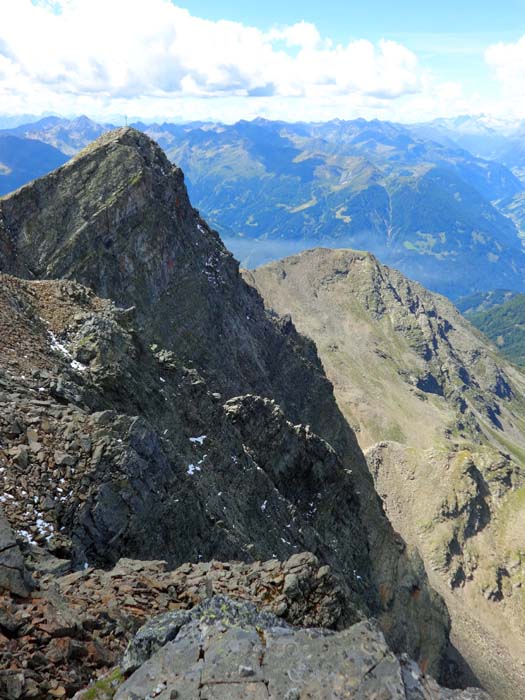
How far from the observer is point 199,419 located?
36625 millimetres

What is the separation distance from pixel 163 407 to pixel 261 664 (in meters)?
22.5

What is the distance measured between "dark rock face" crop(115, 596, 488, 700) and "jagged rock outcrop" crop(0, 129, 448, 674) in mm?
6629

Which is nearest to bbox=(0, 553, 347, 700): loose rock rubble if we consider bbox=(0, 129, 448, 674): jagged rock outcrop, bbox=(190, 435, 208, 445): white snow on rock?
bbox=(0, 129, 448, 674): jagged rock outcrop

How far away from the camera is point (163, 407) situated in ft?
111

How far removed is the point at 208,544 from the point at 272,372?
60569 millimetres

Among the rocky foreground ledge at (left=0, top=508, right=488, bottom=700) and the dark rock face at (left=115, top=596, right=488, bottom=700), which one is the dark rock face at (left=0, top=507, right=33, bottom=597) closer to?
the rocky foreground ledge at (left=0, top=508, right=488, bottom=700)

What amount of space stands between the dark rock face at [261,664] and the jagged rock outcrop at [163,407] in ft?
21.7

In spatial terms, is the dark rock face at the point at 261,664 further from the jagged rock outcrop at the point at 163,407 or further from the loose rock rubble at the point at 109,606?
the jagged rock outcrop at the point at 163,407

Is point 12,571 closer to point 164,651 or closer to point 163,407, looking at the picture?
point 164,651

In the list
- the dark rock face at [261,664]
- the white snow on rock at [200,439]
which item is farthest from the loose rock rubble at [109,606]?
the white snow on rock at [200,439]

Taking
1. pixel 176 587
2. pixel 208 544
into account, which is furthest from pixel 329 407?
pixel 176 587

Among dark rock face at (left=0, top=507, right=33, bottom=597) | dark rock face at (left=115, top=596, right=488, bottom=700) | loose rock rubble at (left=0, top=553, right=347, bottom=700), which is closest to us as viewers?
dark rock face at (left=115, top=596, right=488, bottom=700)

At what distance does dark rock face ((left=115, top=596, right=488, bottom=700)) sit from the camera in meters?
11.7

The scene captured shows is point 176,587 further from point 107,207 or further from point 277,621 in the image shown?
point 107,207
